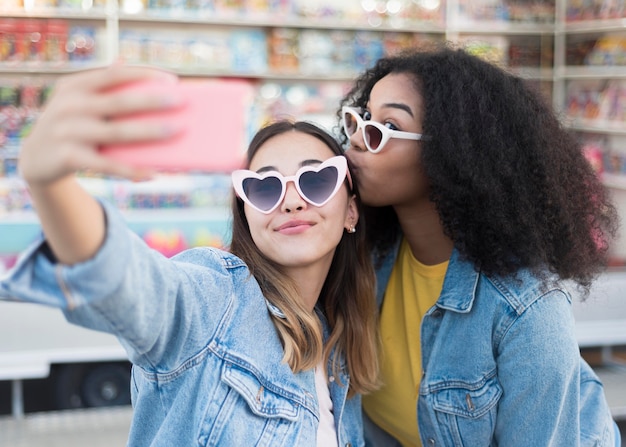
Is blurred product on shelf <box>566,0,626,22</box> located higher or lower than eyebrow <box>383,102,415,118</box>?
higher

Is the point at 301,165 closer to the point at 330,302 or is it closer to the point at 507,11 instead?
the point at 330,302

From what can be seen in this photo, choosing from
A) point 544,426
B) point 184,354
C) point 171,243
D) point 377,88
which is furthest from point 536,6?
point 184,354

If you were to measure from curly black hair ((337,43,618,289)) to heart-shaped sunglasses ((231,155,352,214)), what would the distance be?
0.25 meters

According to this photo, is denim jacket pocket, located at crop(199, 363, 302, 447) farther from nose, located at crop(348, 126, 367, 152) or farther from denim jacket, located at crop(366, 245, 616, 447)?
nose, located at crop(348, 126, 367, 152)

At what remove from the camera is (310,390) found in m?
1.52

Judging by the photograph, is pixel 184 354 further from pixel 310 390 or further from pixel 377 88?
pixel 377 88

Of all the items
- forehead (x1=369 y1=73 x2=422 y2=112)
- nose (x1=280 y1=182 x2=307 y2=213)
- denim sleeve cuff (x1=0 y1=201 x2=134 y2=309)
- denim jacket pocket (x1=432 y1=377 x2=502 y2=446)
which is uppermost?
forehead (x1=369 y1=73 x2=422 y2=112)

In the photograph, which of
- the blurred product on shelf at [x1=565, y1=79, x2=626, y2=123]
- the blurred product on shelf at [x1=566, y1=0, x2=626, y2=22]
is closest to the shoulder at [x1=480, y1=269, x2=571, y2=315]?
the blurred product on shelf at [x1=565, y1=79, x2=626, y2=123]

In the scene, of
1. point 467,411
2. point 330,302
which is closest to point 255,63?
point 330,302

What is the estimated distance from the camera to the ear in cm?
172

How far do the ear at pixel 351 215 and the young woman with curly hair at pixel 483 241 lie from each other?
1.5 inches

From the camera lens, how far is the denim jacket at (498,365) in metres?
1.55

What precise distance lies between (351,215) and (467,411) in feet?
1.64

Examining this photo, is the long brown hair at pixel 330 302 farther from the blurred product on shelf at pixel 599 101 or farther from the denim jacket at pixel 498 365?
the blurred product on shelf at pixel 599 101
